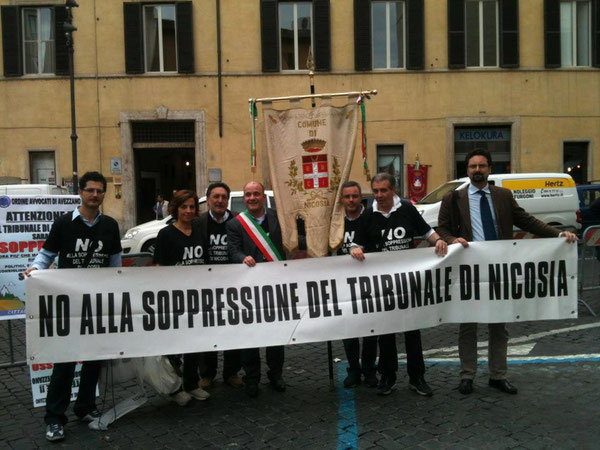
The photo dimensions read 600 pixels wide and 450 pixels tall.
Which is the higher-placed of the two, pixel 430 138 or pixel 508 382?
pixel 430 138

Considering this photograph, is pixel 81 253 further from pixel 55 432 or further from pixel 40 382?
pixel 55 432

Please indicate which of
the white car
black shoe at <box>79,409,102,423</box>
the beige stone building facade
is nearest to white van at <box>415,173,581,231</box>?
the white car

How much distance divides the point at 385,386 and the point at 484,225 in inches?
61.5

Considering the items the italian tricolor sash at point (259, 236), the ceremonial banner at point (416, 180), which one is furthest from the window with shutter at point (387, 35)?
the italian tricolor sash at point (259, 236)

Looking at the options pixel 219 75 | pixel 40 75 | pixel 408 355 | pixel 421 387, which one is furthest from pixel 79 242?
pixel 40 75

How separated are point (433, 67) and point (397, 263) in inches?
600

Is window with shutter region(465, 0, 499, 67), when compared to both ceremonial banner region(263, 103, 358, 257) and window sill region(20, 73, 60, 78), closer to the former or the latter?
window sill region(20, 73, 60, 78)

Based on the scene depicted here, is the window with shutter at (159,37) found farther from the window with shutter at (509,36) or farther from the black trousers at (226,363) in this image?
the black trousers at (226,363)

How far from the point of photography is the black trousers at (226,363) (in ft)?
16.8

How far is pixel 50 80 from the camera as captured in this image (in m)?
18.0

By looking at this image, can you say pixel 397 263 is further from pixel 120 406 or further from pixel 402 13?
pixel 402 13

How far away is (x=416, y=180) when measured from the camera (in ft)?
60.4

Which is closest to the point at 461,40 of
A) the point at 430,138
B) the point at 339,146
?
the point at 430,138

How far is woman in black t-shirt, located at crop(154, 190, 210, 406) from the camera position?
4598 millimetres
